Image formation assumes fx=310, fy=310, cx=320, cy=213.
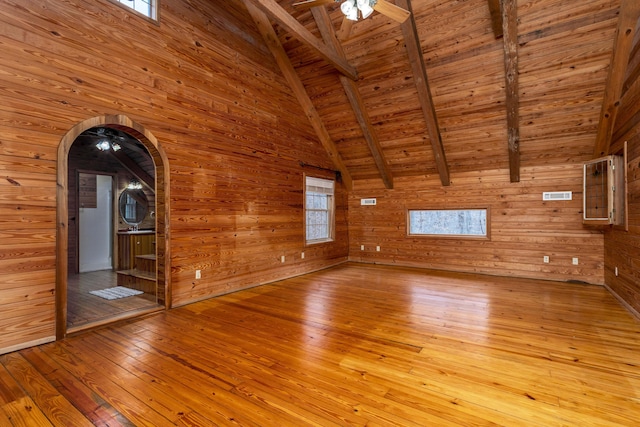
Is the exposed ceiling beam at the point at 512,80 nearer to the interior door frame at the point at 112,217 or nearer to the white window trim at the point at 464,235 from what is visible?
the white window trim at the point at 464,235

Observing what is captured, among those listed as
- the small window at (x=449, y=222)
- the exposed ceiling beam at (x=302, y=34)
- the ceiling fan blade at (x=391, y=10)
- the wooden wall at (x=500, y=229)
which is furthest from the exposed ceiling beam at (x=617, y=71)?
the exposed ceiling beam at (x=302, y=34)

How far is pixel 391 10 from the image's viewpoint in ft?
9.44

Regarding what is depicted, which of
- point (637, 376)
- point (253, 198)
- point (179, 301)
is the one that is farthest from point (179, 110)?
point (637, 376)

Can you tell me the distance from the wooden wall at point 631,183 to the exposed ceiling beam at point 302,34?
11.0 feet

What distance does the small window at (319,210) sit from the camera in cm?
641

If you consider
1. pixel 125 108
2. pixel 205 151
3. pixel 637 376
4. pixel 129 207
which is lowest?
pixel 637 376

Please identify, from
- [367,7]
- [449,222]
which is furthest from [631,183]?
[367,7]

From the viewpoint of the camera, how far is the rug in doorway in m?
4.18

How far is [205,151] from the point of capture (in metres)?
4.15

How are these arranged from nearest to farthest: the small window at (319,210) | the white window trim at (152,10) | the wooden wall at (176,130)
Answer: the wooden wall at (176,130)
the white window trim at (152,10)
the small window at (319,210)

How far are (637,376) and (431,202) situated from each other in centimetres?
456

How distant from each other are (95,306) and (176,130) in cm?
234

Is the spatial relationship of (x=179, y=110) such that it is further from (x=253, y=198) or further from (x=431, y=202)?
(x=431, y=202)

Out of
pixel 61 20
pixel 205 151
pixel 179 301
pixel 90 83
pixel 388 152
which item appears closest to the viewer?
pixel 61 20
